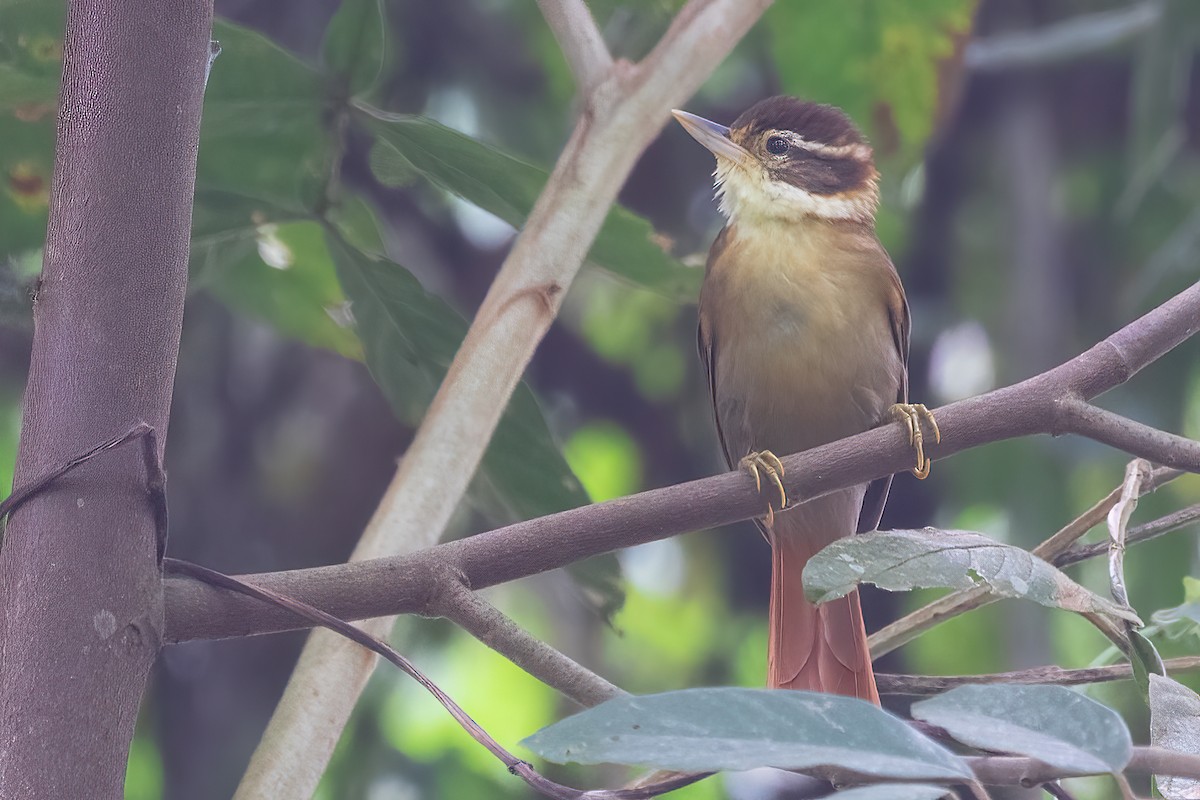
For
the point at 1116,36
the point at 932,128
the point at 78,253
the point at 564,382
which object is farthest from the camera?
the point at 564,382

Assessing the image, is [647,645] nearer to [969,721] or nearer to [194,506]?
[194,506]

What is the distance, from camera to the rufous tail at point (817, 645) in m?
1.51

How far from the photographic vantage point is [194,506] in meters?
2.01

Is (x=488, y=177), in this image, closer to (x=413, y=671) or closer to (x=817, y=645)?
(x=413, y=671)

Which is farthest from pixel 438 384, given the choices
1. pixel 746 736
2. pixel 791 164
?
pixel 791 164

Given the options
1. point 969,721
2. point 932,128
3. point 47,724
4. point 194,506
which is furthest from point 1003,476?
point 47,724

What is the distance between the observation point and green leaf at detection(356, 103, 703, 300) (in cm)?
120

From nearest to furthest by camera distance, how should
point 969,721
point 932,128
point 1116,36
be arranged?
point 969,721
point 932,128
point 1116,36

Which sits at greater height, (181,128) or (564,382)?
(564,382)

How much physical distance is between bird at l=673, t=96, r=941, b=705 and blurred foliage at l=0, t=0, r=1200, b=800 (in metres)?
0.15

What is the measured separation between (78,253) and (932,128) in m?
1.24

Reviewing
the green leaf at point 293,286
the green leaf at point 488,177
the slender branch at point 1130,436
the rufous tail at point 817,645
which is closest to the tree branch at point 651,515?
the slender branch at point 1130,436

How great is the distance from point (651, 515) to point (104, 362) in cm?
36

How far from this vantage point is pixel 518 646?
2.78 ft
